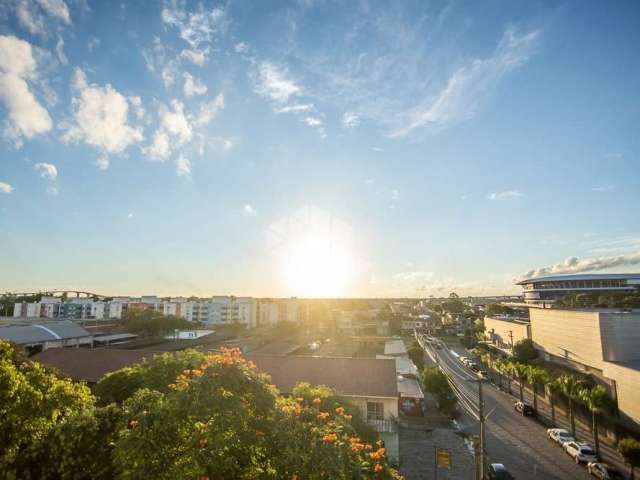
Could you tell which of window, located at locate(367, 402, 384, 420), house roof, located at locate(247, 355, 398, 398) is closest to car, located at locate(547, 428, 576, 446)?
house roof, located at locate(247, 355, 398, 398)

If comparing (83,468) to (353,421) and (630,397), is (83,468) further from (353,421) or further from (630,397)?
(630,397)

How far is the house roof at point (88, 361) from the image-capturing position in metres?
28.9

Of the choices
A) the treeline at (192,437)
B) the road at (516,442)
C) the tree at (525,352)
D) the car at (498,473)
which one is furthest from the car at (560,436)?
the treeline at (192,437)

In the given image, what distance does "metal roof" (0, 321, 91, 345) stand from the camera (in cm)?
5109

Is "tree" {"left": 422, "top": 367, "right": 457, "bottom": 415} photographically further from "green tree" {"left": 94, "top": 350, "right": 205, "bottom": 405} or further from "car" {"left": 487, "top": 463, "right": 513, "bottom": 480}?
"green tree" {"left": 94, "top": 350, "right": 205, "bottom": 405}

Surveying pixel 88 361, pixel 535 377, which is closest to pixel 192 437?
pixel 88 361

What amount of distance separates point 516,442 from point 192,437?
27.8 meters

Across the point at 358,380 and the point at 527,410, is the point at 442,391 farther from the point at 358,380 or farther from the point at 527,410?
the point at 358,380

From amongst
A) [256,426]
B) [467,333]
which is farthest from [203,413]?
[467,333]

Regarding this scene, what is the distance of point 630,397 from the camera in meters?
26.2

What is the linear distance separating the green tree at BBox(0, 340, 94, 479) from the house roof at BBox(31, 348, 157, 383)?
18006mm

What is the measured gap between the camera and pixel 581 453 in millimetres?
22875

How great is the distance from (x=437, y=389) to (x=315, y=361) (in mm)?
11954

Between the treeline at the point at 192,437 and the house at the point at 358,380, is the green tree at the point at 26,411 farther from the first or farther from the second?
the house at the point at 358,380
